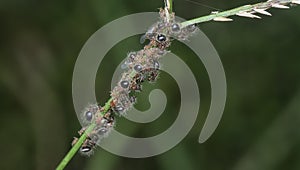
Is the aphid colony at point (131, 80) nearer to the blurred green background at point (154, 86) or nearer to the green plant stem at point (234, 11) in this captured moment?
the green plant stem at point (234, 11)

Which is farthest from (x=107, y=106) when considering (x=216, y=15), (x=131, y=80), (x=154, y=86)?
(x=154, y=86)

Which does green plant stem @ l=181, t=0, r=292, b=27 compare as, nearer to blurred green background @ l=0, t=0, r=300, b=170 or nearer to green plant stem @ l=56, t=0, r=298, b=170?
green plant stem @ l=56, t=0, r=298, b=170

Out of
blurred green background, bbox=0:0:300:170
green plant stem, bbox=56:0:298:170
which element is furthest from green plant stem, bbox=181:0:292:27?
blurred green background, bbox=0:0:300:170

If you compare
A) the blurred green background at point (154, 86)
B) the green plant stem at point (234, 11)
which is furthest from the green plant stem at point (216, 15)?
the blurred green background at point (154, 86)

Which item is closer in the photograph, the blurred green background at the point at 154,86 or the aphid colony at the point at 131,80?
the aphid colony at the point at 131,80

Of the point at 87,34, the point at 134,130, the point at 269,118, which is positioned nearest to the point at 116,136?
the point at 134,130

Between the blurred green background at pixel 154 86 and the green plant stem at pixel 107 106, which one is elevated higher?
the blurred green background at pixel 154 86

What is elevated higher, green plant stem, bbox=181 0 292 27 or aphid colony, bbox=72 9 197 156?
green plant stem, bbox=181 0 292 27

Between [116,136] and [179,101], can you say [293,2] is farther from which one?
[179,101]
